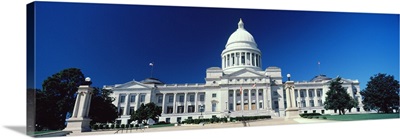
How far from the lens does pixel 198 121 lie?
64.3 feet

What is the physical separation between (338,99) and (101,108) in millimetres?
21278

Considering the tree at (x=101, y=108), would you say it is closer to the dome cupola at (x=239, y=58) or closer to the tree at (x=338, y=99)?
the tree at (x=338, y=99)

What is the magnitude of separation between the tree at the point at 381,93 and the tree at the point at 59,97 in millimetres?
21402

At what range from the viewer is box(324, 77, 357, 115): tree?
2659 centimetres

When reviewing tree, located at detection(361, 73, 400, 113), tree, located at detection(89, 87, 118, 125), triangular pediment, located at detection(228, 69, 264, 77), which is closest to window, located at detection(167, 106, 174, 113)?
triangular pediment, located at detection(228, 69, 264, 77)

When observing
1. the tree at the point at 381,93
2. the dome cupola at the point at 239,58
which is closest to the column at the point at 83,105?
the tree at the point at 381,93

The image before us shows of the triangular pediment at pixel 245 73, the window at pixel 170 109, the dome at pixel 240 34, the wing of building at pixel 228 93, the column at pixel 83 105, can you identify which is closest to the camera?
the column at pixel 83 105

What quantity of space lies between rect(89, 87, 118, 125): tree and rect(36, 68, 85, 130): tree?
1674 millimetres

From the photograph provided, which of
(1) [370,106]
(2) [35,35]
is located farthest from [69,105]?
(1) [370,106]

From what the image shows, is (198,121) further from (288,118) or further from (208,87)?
(208,87)

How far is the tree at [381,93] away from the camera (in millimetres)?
21844

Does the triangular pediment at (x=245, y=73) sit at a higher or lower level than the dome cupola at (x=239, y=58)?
lower

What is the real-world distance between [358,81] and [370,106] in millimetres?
4394

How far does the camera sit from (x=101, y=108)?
2175 centimetres
